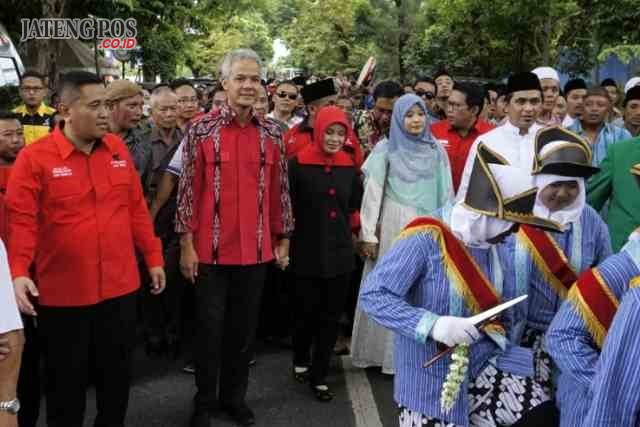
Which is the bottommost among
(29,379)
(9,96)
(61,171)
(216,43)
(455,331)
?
(29,379)

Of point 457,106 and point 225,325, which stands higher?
point 457,106

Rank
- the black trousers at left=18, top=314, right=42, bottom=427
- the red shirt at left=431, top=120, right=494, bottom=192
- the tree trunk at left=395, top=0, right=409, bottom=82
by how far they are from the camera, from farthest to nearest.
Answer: the tree trunk at left=395, top=0, right=409, bottom=82 < the red shirt at left=431, top=120, right=494, bottom=192 < the black trousers at left=18, top=314, right=42, bottom=427

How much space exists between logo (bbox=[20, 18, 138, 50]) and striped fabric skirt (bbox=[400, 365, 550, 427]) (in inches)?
438

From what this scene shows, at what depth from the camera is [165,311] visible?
563cm

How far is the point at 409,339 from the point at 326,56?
4158cm

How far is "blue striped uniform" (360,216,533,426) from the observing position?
251cm

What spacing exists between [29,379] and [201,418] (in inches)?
38.2

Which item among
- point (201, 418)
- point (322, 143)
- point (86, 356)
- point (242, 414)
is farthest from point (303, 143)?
point (86, 356)

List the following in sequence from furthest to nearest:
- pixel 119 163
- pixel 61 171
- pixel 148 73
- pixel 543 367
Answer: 1. pixel 148 73
2. pixel 119 163
3. pixel 61 171
4. pixel 543 367

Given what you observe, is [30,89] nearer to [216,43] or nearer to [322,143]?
[322,143]

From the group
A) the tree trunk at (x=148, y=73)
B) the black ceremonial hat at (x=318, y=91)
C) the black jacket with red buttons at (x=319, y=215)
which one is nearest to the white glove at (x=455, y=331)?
the black jacket with red buttons at (x=319, y=215)

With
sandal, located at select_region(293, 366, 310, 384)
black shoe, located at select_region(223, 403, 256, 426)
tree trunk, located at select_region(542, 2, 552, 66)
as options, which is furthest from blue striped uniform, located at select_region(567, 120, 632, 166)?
tree trunk, located at select_region(542, 2, 552, 66)

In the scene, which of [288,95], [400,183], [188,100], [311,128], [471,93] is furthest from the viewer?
[288,95]

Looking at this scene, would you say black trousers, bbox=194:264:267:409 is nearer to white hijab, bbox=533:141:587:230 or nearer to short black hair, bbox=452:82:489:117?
white hijab, bbox=533:141:587:230
